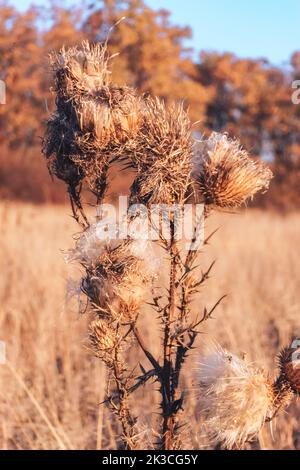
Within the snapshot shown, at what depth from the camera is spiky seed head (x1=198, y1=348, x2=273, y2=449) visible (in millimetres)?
1167

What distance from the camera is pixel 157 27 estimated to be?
2300cm

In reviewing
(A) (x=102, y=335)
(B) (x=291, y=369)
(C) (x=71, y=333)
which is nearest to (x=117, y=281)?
(A) (x=102, y=335)

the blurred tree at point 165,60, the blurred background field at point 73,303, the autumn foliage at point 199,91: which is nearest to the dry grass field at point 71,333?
the blurred background field at point 73,303

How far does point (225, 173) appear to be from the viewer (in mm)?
1254

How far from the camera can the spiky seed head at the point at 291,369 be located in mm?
1202

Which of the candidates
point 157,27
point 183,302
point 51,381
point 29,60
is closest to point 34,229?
point 29,60

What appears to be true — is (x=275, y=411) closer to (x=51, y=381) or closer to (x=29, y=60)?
(x=51, y=381)

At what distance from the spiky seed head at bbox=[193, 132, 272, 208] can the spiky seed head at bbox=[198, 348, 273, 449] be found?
0.34m

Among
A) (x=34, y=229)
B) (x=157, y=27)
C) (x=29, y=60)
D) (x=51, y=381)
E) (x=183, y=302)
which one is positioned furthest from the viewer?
(x=157, y=27)

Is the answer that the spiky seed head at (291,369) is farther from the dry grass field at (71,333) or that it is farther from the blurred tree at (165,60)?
the blurred tree at (165,60)

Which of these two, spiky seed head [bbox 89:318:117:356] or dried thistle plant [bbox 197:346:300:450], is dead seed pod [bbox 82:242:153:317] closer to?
spiky seed head [bbox 89:318:117:356]

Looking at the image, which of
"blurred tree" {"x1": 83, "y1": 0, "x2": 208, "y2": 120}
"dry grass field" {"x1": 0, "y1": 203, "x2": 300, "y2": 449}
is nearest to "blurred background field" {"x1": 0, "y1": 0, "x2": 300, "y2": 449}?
"dry grass field" {"x1": 0, "y1": 203, "x2": 300, "y2": 449}

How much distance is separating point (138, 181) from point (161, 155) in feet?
0.25

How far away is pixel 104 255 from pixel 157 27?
23287mm
